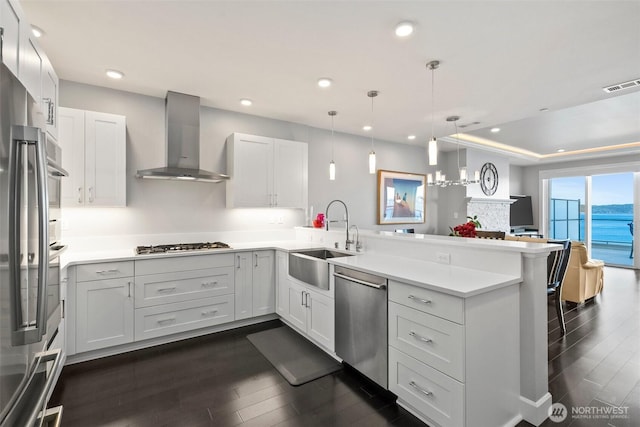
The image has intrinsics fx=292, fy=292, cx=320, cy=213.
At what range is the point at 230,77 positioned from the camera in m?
2.91

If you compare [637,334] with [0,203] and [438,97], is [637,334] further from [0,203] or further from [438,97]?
[0,203]

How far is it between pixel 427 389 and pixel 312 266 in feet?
4.47

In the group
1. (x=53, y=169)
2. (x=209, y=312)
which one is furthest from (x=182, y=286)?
(x=53, y=169)

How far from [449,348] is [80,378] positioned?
9.32ft

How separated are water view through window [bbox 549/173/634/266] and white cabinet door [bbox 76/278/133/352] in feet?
32.4

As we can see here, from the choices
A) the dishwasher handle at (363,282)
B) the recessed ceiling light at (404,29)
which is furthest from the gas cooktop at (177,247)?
the recessed ceiling light at (404,29)

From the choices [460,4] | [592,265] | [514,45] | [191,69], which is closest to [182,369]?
[191,69]

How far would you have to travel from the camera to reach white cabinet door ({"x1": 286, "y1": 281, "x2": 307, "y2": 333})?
2.99 metres

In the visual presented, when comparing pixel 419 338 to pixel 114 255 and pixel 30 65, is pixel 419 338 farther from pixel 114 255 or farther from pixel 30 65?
pixel 114 255

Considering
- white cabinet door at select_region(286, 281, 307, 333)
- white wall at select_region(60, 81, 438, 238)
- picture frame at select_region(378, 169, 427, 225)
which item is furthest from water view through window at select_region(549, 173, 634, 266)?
white cabinet door at select_region(286, 281, 307, 333)

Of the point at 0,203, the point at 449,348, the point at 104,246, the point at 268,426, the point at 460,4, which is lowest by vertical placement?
the point at 268,426

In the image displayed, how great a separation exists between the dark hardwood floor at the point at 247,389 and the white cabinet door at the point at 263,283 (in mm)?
504

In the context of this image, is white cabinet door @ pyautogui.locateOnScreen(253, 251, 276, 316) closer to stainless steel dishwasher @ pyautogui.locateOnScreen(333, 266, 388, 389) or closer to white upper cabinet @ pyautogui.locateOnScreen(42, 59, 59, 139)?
stainless steel dishwasher @ pyautogui.locateOnScreen(333, 266, 388, 389)

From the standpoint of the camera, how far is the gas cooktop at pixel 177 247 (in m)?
3.03
